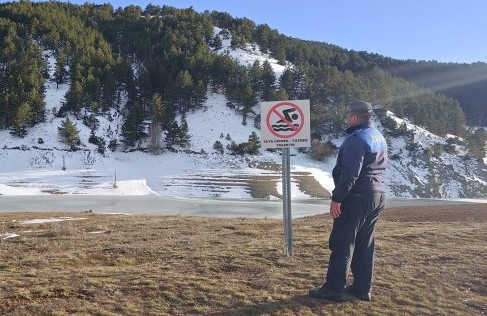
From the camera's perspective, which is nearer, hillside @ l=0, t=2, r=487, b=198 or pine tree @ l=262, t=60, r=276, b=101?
hillside @ l=0, t=2, r=487, b=198

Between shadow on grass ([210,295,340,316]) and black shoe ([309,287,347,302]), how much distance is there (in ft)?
0.16

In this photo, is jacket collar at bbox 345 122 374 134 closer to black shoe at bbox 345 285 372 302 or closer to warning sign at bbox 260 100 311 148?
black shoe at bbox 345 285 372 302

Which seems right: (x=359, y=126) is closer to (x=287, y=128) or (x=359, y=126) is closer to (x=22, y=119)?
(x=287, y=128)

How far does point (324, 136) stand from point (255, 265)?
2775 inches

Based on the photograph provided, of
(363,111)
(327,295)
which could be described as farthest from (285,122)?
(327,295)

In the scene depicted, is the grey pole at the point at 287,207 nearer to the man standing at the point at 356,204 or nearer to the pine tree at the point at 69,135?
the man standing at the point at 356,204

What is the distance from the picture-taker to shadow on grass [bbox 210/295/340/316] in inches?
170

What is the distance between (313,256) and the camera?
21.4ft

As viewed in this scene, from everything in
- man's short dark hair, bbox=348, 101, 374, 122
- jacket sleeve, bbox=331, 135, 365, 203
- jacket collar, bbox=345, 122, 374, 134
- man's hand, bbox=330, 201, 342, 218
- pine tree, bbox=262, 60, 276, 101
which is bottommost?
man's hand, bbox=330, 201, 342, 218

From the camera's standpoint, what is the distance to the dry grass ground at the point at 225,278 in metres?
4.41

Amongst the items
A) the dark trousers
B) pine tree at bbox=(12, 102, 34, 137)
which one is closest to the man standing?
the dark trousers

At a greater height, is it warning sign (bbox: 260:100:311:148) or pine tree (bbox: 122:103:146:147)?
pine tree (bbox: 122:103:146:147)

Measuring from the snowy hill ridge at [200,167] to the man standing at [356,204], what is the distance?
126 ft

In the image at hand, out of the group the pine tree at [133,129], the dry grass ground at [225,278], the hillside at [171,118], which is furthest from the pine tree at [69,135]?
the dry grass ground at [225,278]
